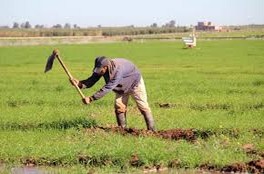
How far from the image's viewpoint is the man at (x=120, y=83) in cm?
1012

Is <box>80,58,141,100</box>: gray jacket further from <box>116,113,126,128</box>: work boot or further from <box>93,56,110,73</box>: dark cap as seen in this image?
<box>116,113,126,128</box>: work boot

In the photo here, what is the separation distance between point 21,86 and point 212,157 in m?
12.8

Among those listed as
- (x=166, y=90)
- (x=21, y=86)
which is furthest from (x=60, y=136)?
(x=21, y=86)

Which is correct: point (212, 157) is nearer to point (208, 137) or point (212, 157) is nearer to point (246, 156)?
point (246, 156)

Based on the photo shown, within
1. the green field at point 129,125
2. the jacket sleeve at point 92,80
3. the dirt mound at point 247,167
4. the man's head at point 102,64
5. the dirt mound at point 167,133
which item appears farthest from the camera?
the jacket sleeve at point 92,80

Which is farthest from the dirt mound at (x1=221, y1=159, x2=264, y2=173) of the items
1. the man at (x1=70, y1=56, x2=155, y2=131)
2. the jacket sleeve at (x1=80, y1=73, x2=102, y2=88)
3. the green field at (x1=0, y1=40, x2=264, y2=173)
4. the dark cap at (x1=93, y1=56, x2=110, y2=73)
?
the jacket sleeve at (x1=80, y1=73, x2=102, y2=88)

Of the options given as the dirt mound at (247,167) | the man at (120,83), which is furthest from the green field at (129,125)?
the man at (120,83)

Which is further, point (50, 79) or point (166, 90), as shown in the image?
point (50, 79)

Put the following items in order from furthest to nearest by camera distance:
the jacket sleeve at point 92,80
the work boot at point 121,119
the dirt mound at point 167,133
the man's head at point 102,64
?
the work boot at point 121,119 → the jacket sleeve at point 92,80 → the man's head at point 102,64 → the dirt mound at point 167,133

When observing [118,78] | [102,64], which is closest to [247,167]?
[118,78]

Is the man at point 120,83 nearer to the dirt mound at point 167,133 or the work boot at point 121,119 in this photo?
the work boot at point 121,119

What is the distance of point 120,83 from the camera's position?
10414 millimetres

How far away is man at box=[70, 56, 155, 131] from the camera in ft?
33.2

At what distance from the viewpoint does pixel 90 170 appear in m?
8.07
